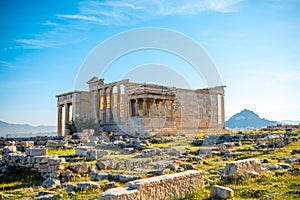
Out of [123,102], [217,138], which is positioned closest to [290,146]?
[217,138]

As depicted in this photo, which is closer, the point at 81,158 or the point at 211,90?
the point at 81,158

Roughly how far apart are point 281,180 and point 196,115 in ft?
106

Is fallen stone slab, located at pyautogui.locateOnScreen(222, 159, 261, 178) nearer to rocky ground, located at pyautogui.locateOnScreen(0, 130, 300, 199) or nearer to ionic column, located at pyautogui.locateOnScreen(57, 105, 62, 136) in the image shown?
rocky ground, located at pyautogui.locateOnScreen(0, 130, 300, 199)

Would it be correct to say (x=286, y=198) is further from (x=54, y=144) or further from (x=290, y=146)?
(x=54, y=144)

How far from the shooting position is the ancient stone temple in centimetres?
2944

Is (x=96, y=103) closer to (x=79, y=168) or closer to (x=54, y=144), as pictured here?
(x=54, y=144)

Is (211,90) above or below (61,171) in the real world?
above

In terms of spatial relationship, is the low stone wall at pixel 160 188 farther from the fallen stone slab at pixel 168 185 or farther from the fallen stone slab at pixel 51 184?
the fallen stone slab at pixel 51 184

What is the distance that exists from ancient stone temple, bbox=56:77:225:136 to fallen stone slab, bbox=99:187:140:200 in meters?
21.6

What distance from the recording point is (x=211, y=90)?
40.0 meters

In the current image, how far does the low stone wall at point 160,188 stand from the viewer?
14.0ft

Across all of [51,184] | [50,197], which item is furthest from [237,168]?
[51,184]

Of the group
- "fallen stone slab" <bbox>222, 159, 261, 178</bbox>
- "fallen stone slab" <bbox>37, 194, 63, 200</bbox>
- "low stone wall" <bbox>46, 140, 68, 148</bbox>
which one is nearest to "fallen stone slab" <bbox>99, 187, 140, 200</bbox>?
"fallen stone slab" <bbox>37, 194, 63, 200</bbox>

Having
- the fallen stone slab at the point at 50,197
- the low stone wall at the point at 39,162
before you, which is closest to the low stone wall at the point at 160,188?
the fallen stone slab at the point at 50,197
